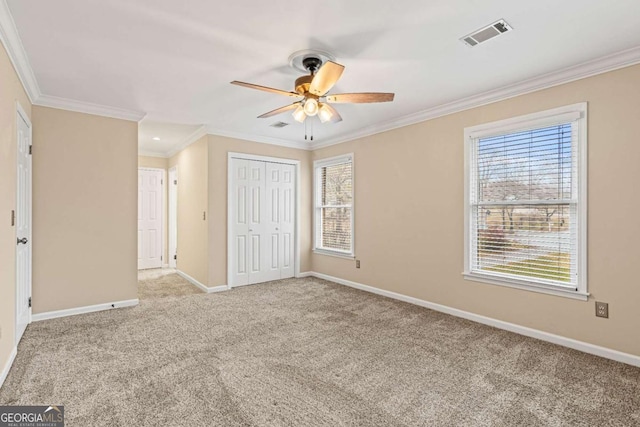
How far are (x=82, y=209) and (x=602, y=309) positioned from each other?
5.32 m

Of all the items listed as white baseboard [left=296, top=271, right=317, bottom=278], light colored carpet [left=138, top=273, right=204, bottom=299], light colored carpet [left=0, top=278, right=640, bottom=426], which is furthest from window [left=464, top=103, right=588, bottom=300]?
light colored carpet [left=138, top=273, right=204, bottom=299]

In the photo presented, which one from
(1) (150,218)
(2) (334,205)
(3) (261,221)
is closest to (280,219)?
(3) (261,221)

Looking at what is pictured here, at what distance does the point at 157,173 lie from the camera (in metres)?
6.73

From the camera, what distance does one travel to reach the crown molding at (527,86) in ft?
8.68

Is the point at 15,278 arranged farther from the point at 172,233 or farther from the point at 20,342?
the point at 172,233

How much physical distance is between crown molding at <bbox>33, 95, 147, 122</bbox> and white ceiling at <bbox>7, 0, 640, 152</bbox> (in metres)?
0.15

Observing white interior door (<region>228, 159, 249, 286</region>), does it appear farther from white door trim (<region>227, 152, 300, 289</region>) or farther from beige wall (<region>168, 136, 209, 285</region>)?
beige wall (<region>168, 136, 209, 285</region>)

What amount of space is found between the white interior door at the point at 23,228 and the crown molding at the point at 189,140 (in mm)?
1998

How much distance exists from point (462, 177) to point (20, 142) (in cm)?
445

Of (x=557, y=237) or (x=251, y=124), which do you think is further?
(x=251, y=124)

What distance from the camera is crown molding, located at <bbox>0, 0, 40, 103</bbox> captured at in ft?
6.94

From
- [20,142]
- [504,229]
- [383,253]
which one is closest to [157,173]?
[20,142]

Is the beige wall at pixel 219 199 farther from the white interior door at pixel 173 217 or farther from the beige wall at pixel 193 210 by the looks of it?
the white interior door at pixel 173 217

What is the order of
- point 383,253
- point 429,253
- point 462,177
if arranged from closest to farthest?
point 462,177
point 429,253
point 383,253
